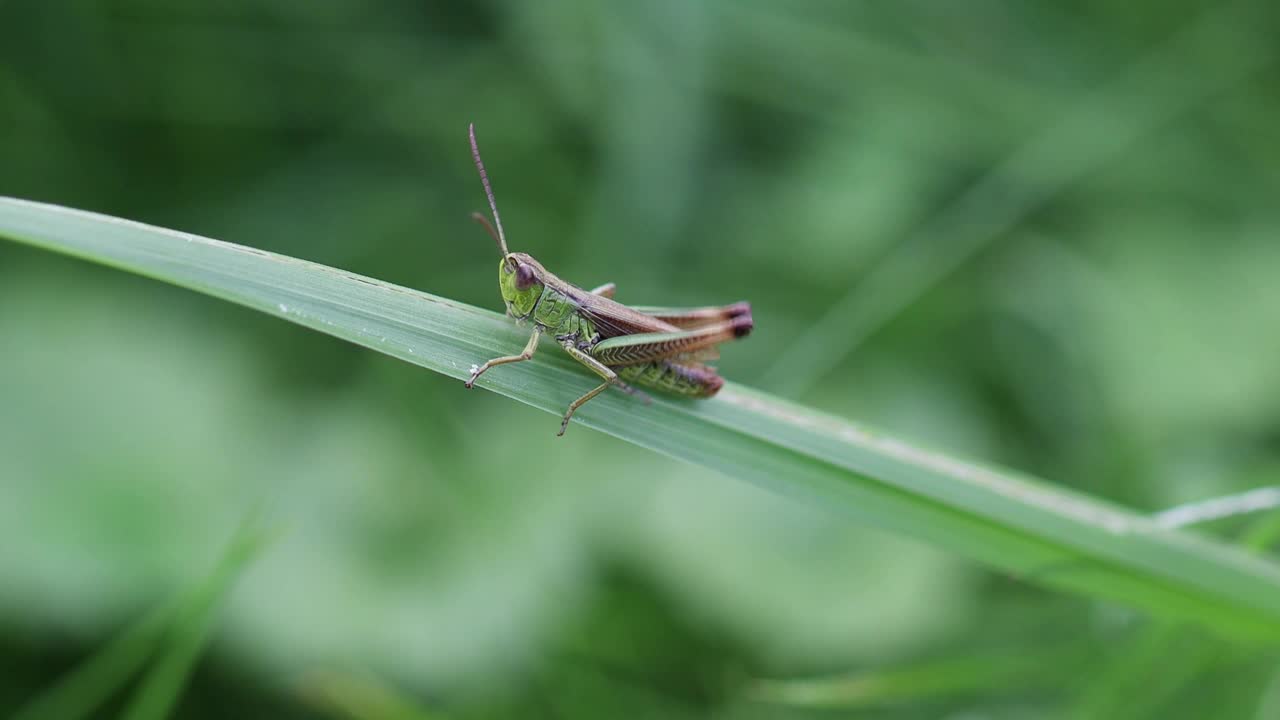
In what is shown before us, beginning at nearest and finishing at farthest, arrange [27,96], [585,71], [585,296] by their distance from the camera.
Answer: [585,296]
[27,96]
[585,71]

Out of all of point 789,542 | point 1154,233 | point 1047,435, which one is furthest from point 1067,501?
point 1154,233

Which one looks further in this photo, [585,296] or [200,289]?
[585,296]

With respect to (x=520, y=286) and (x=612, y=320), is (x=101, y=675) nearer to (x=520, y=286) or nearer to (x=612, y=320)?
(x=520, y=286)

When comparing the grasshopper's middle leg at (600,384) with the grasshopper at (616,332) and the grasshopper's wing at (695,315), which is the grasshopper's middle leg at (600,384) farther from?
the grasshopper's wing at (695,315)

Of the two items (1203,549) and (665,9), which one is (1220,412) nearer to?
(1203,549)

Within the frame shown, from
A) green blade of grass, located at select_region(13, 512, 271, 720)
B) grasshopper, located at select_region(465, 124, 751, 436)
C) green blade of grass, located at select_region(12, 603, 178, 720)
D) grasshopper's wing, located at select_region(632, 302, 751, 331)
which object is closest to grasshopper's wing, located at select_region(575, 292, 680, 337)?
grasshopper, located at select_region(465, 124, 751, 436)

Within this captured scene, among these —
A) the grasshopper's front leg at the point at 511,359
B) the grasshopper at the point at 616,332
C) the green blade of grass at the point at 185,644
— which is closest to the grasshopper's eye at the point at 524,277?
the grasshopper at the point at 616,332

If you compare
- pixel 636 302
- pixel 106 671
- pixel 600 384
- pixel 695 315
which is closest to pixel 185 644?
pixel 106 671
